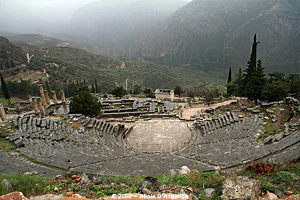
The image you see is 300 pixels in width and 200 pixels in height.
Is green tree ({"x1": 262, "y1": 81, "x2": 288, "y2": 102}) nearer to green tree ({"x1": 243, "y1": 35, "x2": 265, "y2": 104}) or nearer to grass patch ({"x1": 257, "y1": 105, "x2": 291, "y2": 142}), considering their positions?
green tree ({"x1": 243, "y1": 35, "x2": 265, "y2": 104})

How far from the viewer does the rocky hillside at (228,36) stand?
103375 mm

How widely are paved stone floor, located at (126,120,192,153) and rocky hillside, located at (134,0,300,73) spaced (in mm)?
80459

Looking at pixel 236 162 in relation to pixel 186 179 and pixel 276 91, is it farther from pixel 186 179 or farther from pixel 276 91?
pixel 276 91

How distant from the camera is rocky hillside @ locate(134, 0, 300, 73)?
103375mm

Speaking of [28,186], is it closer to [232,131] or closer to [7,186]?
[7,186]

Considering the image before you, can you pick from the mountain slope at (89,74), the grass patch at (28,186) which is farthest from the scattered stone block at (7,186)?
the mountain slope at (89,74)

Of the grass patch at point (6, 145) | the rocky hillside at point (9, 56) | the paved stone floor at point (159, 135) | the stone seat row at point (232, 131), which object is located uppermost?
the rocky hillside at point (9, 56)

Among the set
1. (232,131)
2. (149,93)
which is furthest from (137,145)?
(149,93)

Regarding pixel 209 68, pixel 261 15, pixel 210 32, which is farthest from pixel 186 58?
pixel 261 15

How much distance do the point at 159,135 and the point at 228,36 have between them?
14386 centimetres

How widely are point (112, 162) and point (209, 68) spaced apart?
377 feet

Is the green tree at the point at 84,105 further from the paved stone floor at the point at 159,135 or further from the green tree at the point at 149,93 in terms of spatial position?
the green tree at the point at 149,93

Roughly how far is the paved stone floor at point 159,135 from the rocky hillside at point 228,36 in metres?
80.5

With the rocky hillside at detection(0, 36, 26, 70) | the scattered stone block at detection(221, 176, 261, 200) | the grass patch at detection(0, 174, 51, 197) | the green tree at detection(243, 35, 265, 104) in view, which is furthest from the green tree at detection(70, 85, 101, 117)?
the rocky hillside at detection(0, 36, 26, 70)
